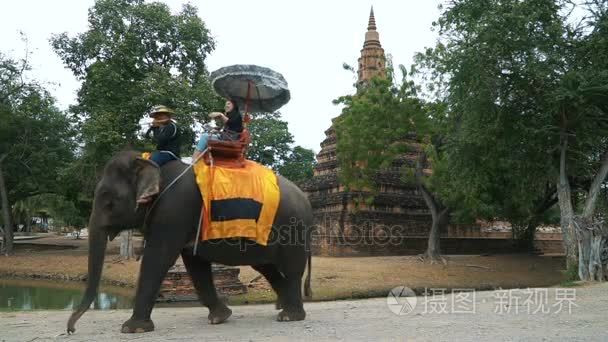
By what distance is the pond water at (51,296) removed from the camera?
1513 cm

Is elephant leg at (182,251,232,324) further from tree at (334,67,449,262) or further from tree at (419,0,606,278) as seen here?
tree at (334,67,449,262)

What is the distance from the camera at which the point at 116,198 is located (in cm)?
729

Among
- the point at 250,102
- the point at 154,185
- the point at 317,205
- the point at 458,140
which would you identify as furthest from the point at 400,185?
the point at 154,185

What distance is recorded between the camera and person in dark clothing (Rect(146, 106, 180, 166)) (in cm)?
775

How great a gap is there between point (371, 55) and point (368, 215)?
1503 cm

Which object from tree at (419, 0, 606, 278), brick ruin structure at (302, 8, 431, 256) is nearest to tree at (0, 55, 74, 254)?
brick ruin structure at (302, 8, 431, 256)

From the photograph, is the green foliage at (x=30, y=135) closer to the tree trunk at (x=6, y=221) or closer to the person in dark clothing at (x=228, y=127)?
the tree trunk at (x=6, y=221)

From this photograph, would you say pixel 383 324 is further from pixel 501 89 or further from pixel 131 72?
pixel 131 72

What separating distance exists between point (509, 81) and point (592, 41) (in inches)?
95.6

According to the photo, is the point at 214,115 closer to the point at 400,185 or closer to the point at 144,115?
the point at 144,115

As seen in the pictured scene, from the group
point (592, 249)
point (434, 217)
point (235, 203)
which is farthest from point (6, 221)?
point (592, 249)

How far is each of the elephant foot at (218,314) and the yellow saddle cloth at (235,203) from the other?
4.28 feet

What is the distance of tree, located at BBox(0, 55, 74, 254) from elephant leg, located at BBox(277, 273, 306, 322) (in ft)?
81.8

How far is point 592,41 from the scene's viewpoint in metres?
15.3
